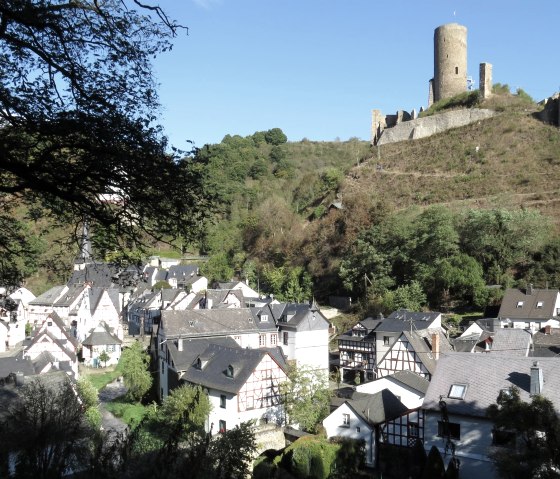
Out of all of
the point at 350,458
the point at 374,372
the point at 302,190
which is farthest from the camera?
the point at 302,190

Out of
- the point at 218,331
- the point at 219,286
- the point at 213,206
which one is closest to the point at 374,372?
the point at 218,331

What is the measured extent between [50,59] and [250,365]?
719 inches

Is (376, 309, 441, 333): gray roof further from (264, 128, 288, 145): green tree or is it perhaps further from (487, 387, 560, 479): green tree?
(264, 128, 288, 145): green tree

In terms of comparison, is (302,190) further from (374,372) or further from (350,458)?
(350,458)

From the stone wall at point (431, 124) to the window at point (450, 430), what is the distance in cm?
4691

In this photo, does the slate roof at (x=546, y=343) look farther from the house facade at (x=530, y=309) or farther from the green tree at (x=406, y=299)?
the green tree at (x=406, y=299)

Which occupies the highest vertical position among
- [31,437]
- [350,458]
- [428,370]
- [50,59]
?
[50,59]

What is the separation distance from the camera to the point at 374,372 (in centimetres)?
2841

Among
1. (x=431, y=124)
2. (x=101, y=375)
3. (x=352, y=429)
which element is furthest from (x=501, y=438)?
(x=431, y=124)

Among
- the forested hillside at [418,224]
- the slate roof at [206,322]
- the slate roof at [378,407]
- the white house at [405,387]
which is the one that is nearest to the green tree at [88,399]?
the slate roof at [206,322]

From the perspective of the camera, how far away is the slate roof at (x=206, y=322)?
27828mm

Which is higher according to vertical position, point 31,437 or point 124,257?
point 124,257

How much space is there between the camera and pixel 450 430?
16.5m

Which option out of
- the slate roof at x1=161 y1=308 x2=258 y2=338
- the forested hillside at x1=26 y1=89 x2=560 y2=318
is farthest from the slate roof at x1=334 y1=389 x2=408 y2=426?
the forested hillside at x1=26 y1=89 x2=560 y2=318
